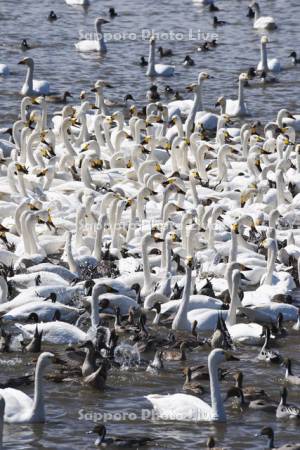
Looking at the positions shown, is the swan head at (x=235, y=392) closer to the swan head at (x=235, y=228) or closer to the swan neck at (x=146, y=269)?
the swan neck at (x=146, y=269)

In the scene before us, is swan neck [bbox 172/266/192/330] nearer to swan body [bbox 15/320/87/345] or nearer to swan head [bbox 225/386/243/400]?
swan body [bbox 15/320/87/345]

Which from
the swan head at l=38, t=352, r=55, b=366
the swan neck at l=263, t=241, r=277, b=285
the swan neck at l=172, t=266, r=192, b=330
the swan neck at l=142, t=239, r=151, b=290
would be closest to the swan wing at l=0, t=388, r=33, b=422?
the swan head at l=38, t=352, r=55, b=366

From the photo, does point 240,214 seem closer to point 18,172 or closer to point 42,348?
point 18,172

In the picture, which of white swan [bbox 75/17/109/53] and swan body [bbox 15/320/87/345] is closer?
swan body [bbox 15/320/87/345]

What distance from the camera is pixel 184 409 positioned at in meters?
16.0

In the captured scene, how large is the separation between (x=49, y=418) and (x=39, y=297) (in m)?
3.87

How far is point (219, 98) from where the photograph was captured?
3381cm

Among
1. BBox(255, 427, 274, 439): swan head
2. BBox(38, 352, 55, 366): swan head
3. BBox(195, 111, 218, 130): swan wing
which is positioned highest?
BBox(195, 111, 218, 130): swan wing

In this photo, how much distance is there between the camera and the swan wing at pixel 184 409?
1606 centimetres

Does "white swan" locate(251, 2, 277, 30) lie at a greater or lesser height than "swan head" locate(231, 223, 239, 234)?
greater

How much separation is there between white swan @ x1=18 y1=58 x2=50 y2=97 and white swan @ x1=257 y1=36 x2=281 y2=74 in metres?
6.24

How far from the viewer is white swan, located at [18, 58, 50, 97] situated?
36.4m

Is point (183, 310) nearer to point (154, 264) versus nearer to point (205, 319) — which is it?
point (205, 319)

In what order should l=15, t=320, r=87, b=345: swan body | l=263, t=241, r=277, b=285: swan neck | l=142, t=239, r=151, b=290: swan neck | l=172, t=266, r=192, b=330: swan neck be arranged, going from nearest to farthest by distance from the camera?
l=15, t=320, r=87, b=345: swan body < l=172, t=266, r=192, b=330: swan neck < l=263, t=241, r=277, b=285: swan neck < l=142, t=239, r=151, b=290: swan neck
